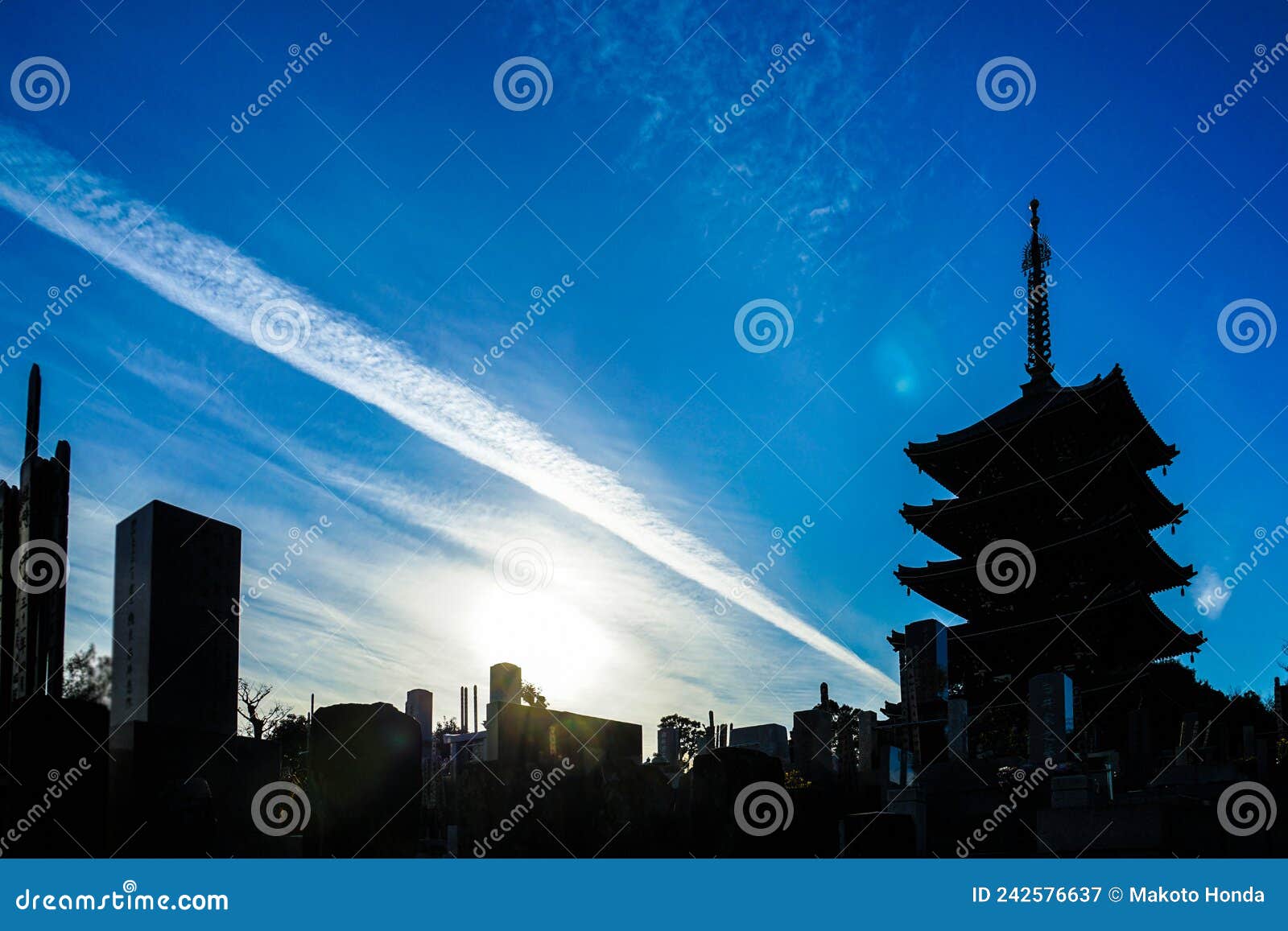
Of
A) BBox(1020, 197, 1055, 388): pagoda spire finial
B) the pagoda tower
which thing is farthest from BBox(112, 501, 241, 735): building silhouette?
BBox(1020, 197, 1055, 388): pagoda spire finial

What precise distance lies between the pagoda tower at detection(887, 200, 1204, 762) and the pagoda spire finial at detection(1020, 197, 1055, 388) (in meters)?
0.74

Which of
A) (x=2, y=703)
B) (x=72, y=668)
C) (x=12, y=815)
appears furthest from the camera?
(x=72, y=668)

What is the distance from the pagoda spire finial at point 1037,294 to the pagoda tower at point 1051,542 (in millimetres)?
745

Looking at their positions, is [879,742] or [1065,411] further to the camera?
[1065,411]

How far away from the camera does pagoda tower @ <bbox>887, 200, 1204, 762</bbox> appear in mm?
27562

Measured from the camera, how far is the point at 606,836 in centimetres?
1242

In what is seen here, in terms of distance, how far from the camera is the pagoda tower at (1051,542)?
27.6m

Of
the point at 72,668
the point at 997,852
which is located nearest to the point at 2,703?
the point at 72,668

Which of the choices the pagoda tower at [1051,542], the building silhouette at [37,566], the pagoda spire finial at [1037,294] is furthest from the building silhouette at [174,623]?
the pagoda spire finial at [1037,294]

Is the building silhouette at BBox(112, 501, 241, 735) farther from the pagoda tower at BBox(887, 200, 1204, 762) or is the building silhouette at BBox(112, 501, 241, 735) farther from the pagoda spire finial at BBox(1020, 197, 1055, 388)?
the pagoda spire finial at BBox(1020, 197, 1055, 388)

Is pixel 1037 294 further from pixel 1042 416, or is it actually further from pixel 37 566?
pixel 37 566

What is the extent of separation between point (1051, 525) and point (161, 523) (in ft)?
79.8

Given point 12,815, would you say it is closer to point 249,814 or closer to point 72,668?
point 249,814

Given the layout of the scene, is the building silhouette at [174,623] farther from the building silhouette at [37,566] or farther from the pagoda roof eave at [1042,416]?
the pagoda roof eave at [1042,416]
